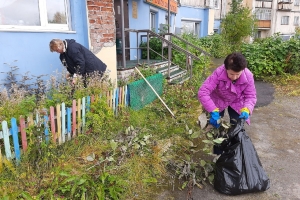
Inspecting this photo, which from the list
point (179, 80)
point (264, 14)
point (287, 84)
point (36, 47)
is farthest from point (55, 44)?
point (264, 14)

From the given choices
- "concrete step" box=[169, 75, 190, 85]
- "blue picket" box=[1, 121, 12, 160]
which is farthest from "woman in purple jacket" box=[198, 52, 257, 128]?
"concrete step" box=[169, 75, 190, 85]

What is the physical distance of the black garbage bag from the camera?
2264mm

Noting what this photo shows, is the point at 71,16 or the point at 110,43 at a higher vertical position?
the point at 71,16

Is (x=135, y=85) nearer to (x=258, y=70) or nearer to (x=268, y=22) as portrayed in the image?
(x=258, y=70)

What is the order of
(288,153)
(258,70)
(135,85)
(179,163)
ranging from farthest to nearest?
(258,70) < (135,85) < (288,153) < (179,163)

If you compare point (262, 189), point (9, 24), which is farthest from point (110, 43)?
point (262, 189)

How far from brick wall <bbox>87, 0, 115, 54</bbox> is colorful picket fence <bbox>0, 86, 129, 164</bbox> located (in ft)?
3.84

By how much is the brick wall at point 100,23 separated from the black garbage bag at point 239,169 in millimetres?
2956

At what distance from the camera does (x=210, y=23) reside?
665 inches

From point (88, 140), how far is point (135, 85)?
160cm

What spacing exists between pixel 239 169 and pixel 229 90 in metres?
0.91

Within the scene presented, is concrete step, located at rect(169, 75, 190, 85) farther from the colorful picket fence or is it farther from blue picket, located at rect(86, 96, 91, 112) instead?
blue picket, located at rect(86, 96, 91, 112)

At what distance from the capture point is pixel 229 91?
2717mm

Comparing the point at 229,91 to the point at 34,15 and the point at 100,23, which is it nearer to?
the point at 100,23
